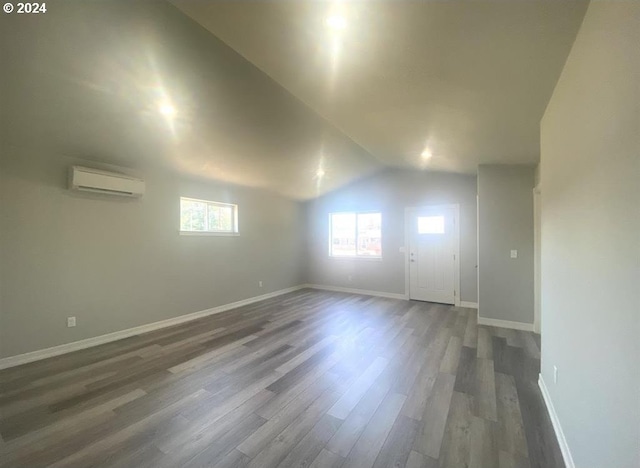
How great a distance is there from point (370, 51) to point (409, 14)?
1.31ft

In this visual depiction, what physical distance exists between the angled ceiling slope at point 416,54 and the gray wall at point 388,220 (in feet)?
7.70

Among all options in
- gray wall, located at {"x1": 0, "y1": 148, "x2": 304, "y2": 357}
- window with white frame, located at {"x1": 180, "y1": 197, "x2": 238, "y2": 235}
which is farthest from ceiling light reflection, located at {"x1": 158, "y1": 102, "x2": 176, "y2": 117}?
window with white frame, located at {"x1": 180, "y1": 197, "x2": 238, "y2": 235}

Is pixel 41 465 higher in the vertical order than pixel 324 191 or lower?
lower

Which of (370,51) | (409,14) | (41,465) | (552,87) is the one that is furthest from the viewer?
(552,87)

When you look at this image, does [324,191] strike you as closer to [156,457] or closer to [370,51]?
[370,51]

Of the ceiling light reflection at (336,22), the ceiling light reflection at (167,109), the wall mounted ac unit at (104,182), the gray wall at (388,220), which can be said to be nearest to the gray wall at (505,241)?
the gray wall at (388,220)

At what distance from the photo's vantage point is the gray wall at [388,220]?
5.16 m

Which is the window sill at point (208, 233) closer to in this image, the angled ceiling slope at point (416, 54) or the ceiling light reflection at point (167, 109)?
the ceiling light reflection at point (167, 109)

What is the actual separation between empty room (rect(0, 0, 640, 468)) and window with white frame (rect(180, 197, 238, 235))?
5cm

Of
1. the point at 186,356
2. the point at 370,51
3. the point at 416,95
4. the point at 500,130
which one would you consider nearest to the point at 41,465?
the point at 186,356

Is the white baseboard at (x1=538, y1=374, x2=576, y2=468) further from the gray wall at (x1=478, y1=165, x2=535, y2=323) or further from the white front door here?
the white front door

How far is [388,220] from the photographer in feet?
20.0

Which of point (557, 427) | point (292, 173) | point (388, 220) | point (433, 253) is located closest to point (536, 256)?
point (433, 253)

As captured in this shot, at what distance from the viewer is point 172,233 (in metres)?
4.23
